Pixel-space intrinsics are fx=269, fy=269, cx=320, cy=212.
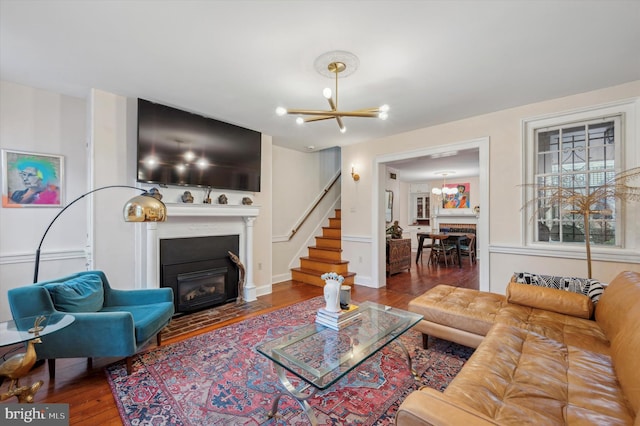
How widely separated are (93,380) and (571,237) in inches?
193

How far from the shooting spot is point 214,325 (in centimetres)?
313

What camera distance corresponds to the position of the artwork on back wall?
9039mm

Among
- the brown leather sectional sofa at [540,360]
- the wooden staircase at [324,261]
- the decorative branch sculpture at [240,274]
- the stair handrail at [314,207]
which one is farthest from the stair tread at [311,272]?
the brown leather sectional sofa at [540,360]

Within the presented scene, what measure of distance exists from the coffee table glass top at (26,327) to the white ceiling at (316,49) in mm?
2036

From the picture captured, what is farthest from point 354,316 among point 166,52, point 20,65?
point 20,65

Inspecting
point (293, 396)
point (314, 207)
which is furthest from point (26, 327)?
point (314, 207)

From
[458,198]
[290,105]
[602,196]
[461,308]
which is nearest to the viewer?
[461,308]

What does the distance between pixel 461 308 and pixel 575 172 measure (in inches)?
89.8

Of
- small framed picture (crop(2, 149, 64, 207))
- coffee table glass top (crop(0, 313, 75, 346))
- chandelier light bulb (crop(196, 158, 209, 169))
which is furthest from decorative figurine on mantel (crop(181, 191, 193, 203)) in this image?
coffee table glass top (crop(0, 313, 75, 346))

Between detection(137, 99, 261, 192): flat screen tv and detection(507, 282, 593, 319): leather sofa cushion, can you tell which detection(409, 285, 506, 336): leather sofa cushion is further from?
detection(137, 99, 261, 192): flat screen tv

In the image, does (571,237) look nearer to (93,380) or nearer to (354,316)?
(354,316)

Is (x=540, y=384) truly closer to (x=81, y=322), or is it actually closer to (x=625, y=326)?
(x=625, y=326)

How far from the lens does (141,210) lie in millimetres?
2146

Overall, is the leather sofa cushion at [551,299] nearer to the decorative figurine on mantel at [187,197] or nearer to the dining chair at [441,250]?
the decorative figurine on mantel at [187,197]
